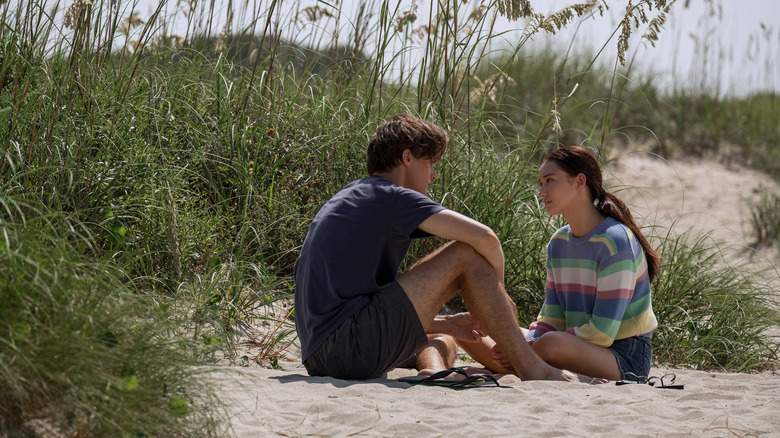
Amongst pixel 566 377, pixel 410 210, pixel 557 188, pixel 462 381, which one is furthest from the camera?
pixel 557 188

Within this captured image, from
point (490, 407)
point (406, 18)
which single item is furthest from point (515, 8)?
point (490, 407)

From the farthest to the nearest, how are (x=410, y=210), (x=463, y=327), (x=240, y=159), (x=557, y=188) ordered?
(x=240, y=159), (x=463, y=327), (x=557, y=188), (x=410, y=210)

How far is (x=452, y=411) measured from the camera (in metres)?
2.94

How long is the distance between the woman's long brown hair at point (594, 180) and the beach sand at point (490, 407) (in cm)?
72

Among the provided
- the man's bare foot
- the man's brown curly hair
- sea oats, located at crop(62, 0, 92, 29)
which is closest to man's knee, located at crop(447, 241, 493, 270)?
the man's brown curly hair

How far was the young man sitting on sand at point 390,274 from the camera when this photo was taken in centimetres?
336

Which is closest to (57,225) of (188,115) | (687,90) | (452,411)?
(188,115)

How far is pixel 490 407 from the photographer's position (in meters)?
3.03

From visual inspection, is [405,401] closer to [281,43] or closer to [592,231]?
[592,231]

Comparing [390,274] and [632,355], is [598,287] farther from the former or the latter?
[390,274]

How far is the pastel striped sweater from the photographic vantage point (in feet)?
11.8

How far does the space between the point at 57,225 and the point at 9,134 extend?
0.59m

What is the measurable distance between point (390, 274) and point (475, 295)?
1.24 ft

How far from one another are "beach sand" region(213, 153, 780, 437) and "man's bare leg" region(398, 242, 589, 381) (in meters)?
0.12
